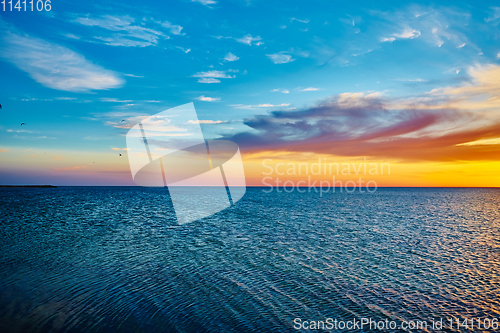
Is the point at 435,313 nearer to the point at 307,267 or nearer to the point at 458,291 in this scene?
the point at 458,291

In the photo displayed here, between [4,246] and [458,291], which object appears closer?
[458,291]

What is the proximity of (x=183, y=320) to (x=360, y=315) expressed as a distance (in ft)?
27.9

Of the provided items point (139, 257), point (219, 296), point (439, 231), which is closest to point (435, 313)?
point (219, 296)

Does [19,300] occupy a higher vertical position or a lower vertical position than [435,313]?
higher

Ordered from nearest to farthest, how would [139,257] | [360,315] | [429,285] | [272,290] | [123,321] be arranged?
[123,321] → [360,315] → [272,290] → [429,285] → [139,257]

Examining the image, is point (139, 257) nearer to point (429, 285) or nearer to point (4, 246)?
point (4, 246)

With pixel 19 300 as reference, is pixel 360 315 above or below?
below

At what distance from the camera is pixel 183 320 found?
12.5m

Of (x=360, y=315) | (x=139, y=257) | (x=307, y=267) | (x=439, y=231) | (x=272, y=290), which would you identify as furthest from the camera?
(x=439, y=231)

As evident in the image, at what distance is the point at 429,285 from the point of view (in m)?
17.7

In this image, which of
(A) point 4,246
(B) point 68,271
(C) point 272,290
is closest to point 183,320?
(C) point 272,290

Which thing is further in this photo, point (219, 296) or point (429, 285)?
point (429, 285)

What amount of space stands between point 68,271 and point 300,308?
15.3 meters

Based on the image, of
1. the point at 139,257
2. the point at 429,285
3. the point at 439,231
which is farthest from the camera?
the point at 439,231
